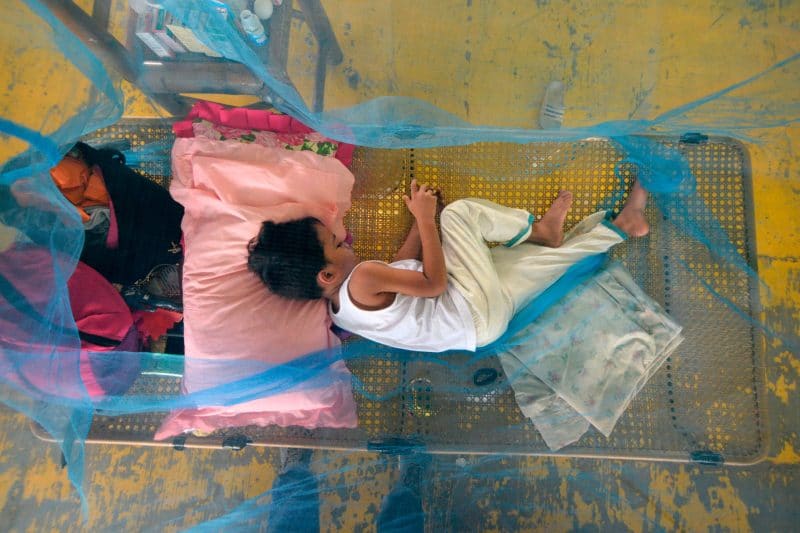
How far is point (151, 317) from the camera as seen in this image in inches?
48.2

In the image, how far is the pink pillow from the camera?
1.09m

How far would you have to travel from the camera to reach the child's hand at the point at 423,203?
124 centimetres

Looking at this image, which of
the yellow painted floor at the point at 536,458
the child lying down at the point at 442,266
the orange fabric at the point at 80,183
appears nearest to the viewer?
the orange fabric at the point at 80,183

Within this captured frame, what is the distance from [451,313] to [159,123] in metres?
0.99

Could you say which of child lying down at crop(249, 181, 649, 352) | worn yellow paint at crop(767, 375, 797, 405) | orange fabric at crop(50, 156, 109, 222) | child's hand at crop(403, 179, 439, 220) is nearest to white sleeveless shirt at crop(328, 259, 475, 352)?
child lying down at crop(249, 181, 649, 352)

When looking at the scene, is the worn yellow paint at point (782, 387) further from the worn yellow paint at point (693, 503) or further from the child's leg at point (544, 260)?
the child's leg at point (544, 260)

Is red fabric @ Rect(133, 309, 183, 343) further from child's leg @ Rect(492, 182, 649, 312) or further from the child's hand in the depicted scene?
child's leg @ Rect(492, 182, 649, 312)

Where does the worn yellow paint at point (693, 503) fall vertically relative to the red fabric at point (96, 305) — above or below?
below

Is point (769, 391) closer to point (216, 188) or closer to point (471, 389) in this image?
point (471, 389)

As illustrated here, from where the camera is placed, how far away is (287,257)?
1.09 meters

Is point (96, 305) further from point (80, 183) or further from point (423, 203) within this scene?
point (423, 203)

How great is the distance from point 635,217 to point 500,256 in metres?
0.38

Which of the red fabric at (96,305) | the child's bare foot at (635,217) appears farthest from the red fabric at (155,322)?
the child's bare foot at (635,217)

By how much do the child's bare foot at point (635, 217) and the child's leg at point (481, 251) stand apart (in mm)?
268
